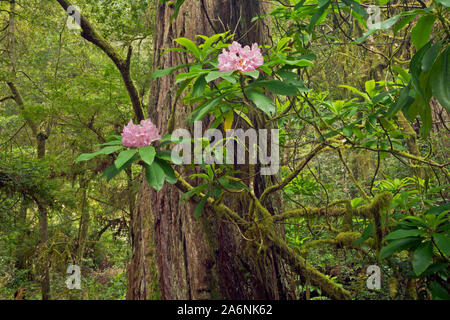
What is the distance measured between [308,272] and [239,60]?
1007 millimetres

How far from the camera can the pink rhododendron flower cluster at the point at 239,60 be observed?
0.91m

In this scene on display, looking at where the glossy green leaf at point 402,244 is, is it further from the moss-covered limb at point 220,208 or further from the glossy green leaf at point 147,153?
the glossy green leaf at point 147,153

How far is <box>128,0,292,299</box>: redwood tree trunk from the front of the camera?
4.68 feet

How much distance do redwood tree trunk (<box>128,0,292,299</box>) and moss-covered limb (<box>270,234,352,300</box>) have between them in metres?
0.09

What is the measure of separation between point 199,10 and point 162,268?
52.1 inches

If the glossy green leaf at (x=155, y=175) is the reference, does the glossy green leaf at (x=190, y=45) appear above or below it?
above

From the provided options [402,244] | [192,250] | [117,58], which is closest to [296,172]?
[402,244]

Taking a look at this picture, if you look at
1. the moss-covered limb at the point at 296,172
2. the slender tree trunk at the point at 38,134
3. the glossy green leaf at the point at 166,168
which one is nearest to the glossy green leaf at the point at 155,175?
the glossy green leaf at the point at 166,168

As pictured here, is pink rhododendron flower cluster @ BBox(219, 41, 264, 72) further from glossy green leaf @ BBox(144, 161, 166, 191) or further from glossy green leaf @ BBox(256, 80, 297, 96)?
glossy green leaf @ BBox(144, 161, 166, 191)

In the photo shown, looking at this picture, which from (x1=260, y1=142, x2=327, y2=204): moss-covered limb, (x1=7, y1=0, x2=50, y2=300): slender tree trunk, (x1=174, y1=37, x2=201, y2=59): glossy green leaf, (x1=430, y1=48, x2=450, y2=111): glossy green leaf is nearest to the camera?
(x1=430, y1=48, x2=450, y2=111): glossy green leaf

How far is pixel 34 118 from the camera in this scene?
176 inches

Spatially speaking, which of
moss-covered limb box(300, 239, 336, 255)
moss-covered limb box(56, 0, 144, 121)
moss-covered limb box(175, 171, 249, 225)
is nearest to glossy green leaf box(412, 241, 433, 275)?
moss-covered limb box(300, 239, 336, 255)

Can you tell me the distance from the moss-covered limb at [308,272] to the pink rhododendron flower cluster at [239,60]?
0.81 m
